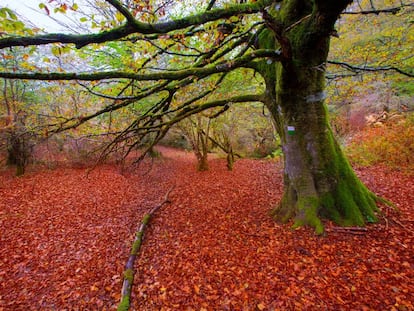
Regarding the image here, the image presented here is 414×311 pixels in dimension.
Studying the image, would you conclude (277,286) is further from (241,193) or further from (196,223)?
(241,193)

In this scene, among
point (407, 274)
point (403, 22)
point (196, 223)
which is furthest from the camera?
point (403, 22)

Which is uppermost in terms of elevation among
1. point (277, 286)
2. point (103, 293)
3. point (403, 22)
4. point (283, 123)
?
point (403, 22)

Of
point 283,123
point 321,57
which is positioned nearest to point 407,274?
point 283,123

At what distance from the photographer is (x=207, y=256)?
3.52 m

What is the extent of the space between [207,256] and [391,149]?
755 cm

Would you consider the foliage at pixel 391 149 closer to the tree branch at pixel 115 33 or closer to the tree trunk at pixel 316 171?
the tree trunk at pixel 316 171

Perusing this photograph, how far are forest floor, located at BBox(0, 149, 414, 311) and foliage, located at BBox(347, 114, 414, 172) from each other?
0.63 metres

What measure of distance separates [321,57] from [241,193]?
4.51 meters

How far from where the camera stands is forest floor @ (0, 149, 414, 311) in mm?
2496

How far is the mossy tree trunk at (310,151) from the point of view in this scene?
322 cm

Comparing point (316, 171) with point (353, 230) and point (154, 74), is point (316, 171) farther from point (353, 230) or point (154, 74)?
point (154, 74)

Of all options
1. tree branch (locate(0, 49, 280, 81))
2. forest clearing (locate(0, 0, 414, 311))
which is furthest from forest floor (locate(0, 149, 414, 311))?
tree branch (locate(0, 49, 280, 81))

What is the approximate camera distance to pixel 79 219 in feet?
19.4

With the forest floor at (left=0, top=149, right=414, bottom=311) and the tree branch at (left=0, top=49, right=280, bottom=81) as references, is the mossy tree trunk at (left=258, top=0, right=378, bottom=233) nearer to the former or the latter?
the forest floor at (left=0, top=149, right=414, bottom=311)
